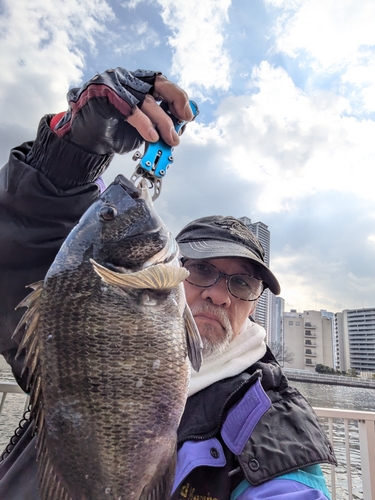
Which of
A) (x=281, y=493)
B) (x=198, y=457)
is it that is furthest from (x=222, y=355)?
(x=281, y=493)

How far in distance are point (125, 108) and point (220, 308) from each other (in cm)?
139

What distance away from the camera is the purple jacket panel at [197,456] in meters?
1.39

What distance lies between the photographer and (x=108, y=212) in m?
1.26

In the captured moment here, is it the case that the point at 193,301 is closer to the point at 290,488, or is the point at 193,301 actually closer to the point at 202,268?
the point at 202,268

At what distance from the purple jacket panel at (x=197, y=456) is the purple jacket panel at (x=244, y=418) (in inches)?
2.5

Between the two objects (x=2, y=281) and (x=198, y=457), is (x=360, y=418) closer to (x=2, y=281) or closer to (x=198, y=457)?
(x=198, y=457)

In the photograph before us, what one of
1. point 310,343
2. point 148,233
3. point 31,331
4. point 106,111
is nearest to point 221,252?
point 148,233

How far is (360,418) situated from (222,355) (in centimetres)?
222

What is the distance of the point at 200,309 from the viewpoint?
6.88 feet

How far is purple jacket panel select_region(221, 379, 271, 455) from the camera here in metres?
1.42

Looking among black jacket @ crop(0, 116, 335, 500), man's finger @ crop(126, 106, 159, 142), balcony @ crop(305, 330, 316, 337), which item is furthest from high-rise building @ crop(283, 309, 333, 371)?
man's finger @ crop(126, 106, 159, 142)

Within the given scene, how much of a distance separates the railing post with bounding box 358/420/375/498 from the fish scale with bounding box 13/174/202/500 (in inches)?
118

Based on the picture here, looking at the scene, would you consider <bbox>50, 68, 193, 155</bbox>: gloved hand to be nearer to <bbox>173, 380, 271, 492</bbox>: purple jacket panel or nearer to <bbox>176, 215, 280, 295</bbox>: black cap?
<bbox>176, 215, 280, 295</bbox>: black cap

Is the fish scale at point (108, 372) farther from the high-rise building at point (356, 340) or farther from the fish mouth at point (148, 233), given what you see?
the high-rise building at point (356, 340)
